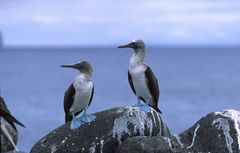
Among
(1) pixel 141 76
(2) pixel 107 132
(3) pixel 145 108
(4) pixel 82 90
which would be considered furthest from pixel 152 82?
(4) pixel 82 90

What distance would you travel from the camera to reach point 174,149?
1115 cm

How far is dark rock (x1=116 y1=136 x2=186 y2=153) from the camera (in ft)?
36.4

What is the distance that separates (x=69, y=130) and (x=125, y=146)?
1.22 metres

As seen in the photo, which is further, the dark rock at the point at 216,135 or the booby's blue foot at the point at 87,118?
the booby's blue foot at the point at 87,118

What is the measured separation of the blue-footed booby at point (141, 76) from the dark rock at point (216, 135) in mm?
866

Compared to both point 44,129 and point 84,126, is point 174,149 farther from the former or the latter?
point 44,129

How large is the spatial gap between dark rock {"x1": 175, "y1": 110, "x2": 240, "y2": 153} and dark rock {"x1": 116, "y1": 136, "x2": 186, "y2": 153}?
20.9 inches

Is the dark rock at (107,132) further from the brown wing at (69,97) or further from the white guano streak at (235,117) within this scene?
the white guano streak at (235,117)

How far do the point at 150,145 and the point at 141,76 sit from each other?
1.46 metres

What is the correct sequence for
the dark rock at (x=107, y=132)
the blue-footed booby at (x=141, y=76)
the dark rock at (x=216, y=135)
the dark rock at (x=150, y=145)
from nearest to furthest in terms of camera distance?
1. the dark rock at (x=150, y=145)
2. the dark rock at (x=216, y=135)
3. the dark rock at (x=107, y=132)
4. the blue-footed booby at (x=141, y=76)

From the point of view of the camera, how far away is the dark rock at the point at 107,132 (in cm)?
1184

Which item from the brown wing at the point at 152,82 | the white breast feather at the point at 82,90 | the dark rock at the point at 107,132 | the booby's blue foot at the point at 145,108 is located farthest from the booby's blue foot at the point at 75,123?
the brown wing at the point at 152,82

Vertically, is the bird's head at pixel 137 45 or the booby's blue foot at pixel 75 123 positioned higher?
the bird's head at pixel 137 45

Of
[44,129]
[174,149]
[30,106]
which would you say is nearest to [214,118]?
[174,149]
